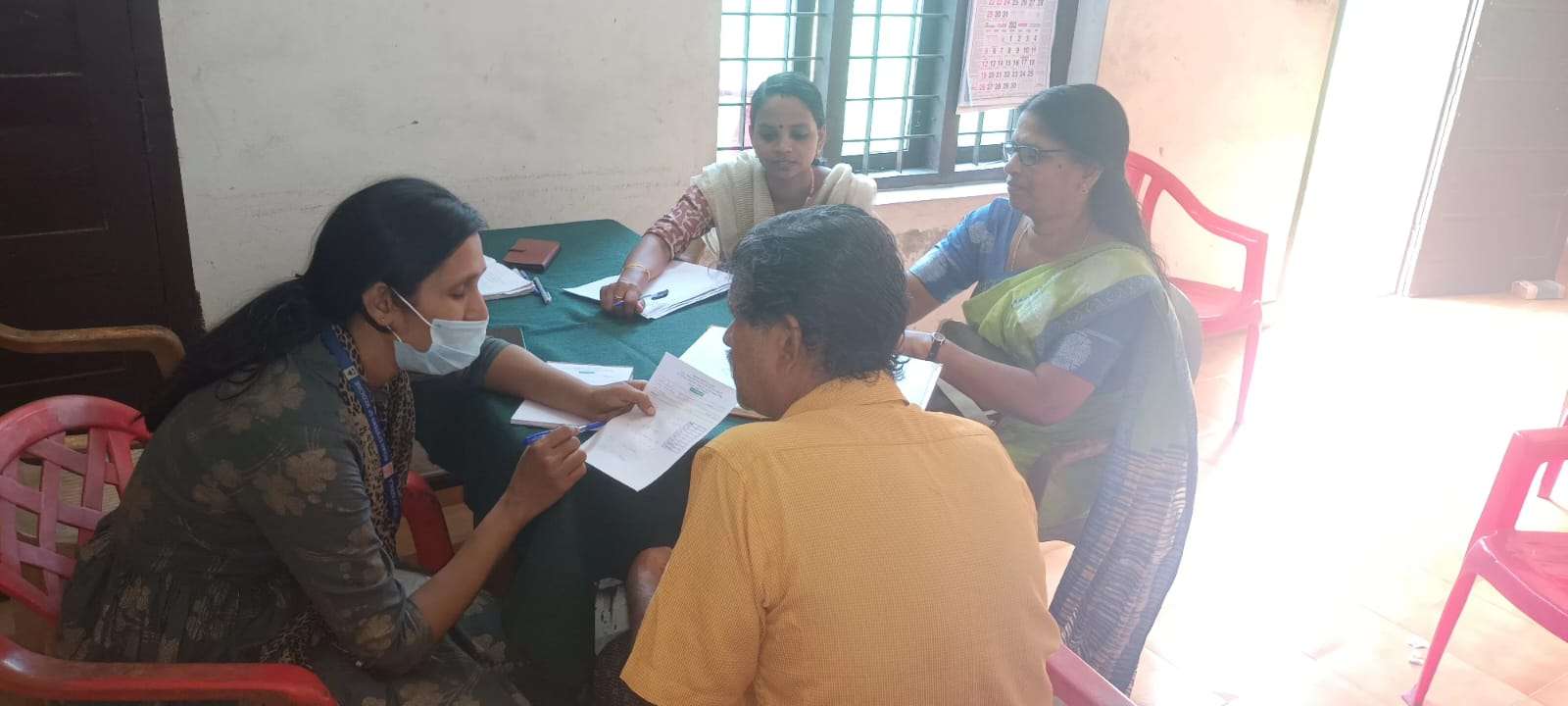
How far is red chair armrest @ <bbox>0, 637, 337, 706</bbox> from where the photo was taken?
1.20 metres

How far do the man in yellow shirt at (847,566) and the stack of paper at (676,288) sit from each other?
1.16m

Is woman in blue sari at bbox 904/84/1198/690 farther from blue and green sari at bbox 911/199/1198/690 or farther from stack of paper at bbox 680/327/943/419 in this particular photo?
stack of paper at bbox 680/327/943/419

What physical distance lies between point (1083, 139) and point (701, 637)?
53.5 inches

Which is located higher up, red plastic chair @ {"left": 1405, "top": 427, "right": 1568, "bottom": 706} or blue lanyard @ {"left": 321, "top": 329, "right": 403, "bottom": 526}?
blue lanyard @ {"left": 321, "top": 329, "right": 403, "bottom": 526}

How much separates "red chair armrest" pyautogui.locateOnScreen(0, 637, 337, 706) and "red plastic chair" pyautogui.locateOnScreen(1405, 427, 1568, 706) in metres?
2.16

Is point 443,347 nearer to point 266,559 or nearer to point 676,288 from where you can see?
point 266,559

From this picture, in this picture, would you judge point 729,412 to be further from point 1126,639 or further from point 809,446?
point 1126,639

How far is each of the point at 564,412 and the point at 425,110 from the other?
4.68 feet

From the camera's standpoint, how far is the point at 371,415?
4.85ft

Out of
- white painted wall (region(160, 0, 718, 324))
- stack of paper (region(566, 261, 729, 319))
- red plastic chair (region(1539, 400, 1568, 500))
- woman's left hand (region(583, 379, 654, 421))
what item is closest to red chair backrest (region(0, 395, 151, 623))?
woman's left hand (region(583, 379, 654, 421))

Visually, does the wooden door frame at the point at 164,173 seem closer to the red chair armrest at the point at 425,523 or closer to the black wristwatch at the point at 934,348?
the red chair armrest at the point at 425,523

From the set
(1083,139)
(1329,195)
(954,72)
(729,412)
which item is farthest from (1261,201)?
(729,412)

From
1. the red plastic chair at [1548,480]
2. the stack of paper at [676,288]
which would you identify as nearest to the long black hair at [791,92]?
Result: the stack of paper at [676,288]

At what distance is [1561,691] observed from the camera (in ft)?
8.08
